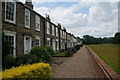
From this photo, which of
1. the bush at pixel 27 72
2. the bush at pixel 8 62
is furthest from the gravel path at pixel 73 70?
the bush at pixel 8 62

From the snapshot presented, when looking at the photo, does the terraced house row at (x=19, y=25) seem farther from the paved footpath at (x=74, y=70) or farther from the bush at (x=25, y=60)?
the paved footpath at (x=74, y=70)

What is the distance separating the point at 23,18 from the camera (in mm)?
12133

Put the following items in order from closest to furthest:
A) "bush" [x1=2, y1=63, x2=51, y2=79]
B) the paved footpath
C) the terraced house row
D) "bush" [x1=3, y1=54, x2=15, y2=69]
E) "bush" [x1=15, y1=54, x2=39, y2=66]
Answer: "bush" [x1=2, y1=63, x2=51, y2=79] → the paved footpath → "bush" [x1=15, y1=54, x2=39, y2=66] → "bush" [x1=3, y1=54, x2=15, y2=69] → the terraced house row

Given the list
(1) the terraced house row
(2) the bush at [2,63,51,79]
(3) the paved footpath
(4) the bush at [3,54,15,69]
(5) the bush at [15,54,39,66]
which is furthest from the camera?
(1) the terraced house row

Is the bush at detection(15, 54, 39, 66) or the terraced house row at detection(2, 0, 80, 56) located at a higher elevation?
the terraced house row at detection(2, 0, 80, 56)

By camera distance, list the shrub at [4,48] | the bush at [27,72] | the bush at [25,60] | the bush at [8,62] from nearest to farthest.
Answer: the bush at [27,72], the bush at [25,60], the bush at [8,62], the shrub at [4,48]

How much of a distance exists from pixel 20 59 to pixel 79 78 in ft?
13.3

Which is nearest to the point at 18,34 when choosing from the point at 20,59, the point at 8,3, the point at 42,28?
the point at 8,3

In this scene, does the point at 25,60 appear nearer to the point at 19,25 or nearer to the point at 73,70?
the point at 73,70

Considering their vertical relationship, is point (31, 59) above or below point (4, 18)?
below

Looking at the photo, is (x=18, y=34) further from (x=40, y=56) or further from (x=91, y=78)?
(x=91, y=78)

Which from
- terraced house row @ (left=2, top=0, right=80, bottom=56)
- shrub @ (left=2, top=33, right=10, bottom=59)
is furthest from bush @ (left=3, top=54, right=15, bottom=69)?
terraced house row @ (left=2, top=0, right=80, bottom=56)

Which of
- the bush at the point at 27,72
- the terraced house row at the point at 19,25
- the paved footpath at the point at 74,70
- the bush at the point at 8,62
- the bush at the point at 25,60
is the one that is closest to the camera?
the bush at the point at 27,72

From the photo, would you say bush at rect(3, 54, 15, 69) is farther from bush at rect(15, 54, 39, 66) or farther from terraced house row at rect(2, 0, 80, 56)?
terraced house row at rect(2, 0, 80, 56)
